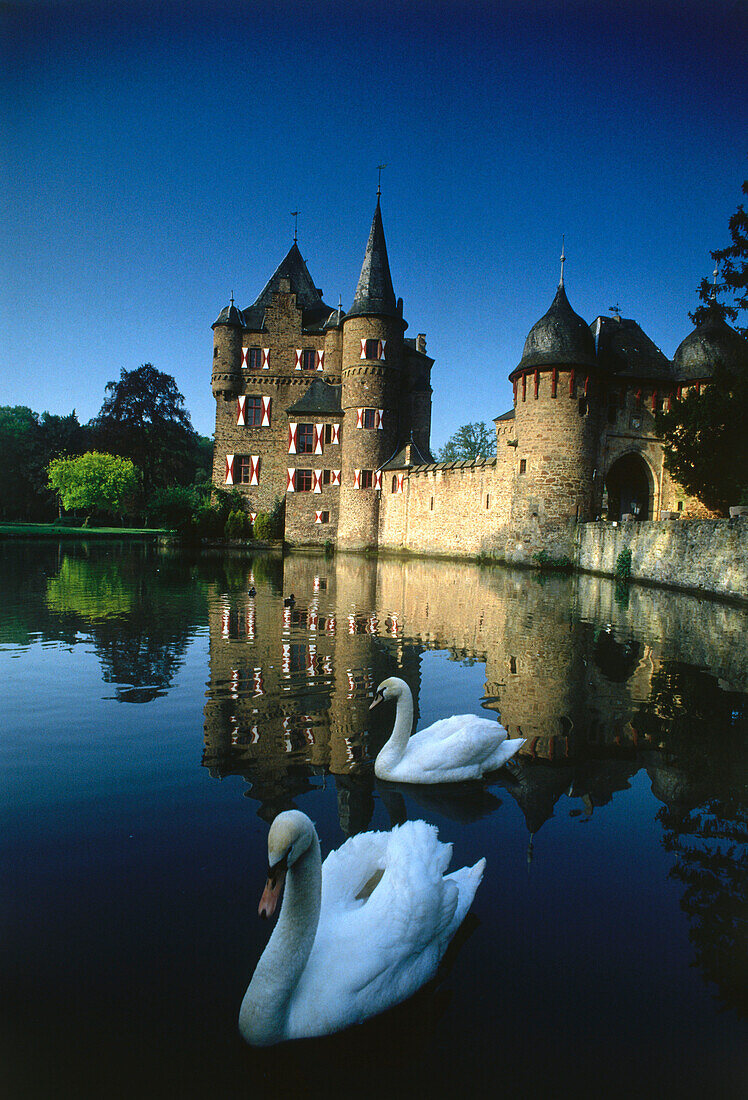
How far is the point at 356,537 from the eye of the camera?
37188mm

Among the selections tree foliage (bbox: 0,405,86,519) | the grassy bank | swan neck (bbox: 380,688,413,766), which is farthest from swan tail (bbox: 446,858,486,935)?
tree foliage (bbox: 0,405,86,519)

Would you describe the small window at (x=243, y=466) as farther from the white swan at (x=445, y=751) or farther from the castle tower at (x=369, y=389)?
the white swan at (x=445, y=751)

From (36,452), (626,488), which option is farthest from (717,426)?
(36,452)

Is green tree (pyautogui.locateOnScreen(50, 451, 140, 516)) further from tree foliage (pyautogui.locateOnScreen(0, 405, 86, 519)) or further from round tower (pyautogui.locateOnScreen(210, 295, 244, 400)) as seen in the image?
round tower (pyautogui.locateOnScreen(210, 295, 244, 400))

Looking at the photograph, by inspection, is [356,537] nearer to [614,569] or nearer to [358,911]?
[614,569]

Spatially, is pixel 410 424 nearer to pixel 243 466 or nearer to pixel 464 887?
pixel 243 466

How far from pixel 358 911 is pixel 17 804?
266cm

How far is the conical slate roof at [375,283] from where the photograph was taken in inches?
1423

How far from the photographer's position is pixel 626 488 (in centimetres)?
3198

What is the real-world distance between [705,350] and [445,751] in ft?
92.5

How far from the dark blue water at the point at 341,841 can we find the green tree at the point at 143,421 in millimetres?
45558

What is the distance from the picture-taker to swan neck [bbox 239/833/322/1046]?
2.25m

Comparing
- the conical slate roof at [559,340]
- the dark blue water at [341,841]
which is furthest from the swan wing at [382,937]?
the conical slate roof at [559,340]

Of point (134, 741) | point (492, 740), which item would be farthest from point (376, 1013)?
point (134, 741)
